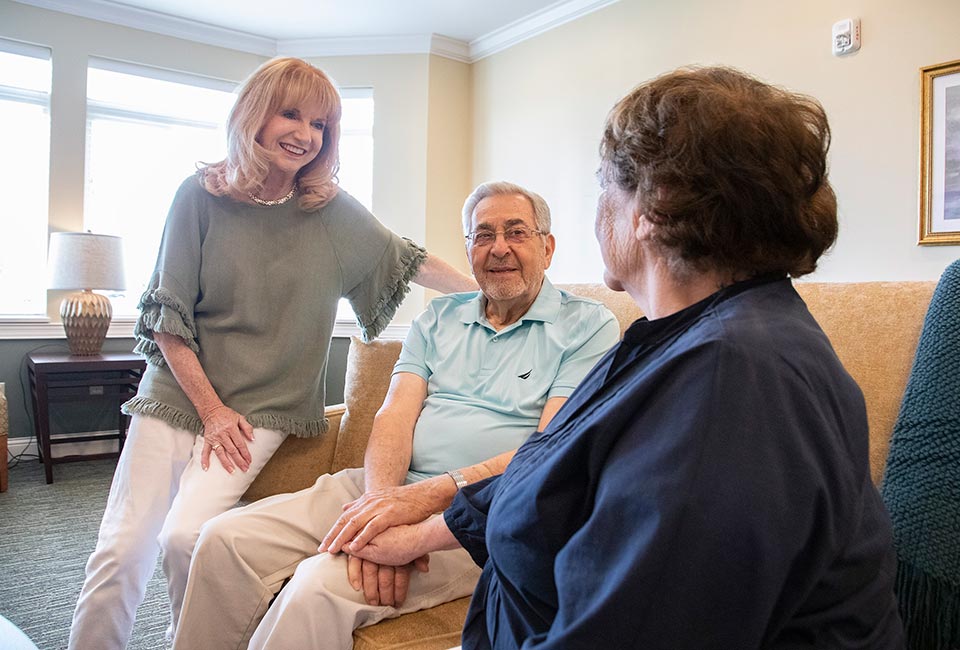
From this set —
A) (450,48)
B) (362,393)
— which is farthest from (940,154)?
(450,48)

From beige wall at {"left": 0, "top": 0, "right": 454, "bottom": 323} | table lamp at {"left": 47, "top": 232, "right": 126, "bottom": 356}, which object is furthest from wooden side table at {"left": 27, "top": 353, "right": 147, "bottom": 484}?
beige wall at {"left": 0, "top": 0, "right": 454, "bottom": 323}

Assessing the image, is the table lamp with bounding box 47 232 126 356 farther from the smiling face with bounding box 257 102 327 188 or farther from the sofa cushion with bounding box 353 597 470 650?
the sofa cushion with bounding box 353 597 470 650

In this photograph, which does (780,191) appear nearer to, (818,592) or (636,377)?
(636,377)

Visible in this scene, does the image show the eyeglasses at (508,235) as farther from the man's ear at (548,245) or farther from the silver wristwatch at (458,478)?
the silver wristwatch at (458,478)

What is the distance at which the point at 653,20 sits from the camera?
12.2 ft

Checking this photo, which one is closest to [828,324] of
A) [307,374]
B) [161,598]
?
[307,374]

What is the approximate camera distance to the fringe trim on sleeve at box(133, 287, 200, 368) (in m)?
Result: 1.57

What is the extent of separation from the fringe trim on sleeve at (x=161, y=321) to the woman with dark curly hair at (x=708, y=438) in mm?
1065

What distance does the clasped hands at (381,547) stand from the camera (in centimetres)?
118

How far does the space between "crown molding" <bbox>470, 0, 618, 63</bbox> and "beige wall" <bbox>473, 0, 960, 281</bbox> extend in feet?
0.19

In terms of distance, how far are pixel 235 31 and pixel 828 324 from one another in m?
4.62

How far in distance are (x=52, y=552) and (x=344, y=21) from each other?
359cm

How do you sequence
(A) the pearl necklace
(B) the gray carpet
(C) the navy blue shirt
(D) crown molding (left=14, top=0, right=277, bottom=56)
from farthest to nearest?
1. (D) crown molding (left=14, top=0, right=277, bottom=56)
2. (B) the gray carpet
3. (A) the pearl necklace
4. (C) the navy blue shirt

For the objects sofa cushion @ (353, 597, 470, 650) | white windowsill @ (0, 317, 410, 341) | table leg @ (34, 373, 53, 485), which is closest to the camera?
sofa cushion @ (353, 597, 470, 650)
